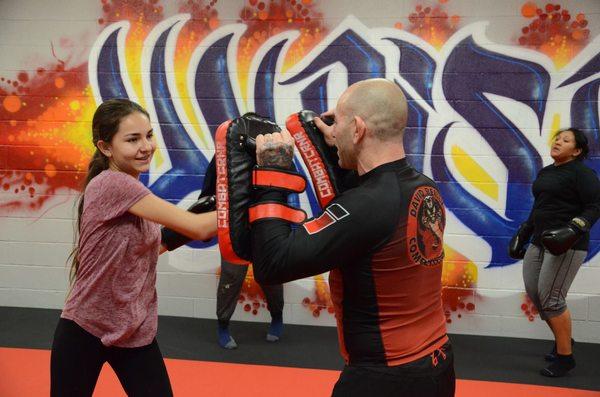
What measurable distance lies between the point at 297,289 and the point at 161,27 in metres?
2.08

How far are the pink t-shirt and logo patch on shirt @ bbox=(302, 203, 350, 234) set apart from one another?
651 mm

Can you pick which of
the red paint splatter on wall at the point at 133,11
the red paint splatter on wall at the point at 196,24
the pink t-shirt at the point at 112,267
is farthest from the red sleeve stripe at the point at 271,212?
the red paint splatter on wall at the point at 133,11

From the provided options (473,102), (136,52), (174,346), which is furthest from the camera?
(136,52)

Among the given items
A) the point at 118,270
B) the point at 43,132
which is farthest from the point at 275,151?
the point at 43,132

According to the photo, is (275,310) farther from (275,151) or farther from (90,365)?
(275,151)

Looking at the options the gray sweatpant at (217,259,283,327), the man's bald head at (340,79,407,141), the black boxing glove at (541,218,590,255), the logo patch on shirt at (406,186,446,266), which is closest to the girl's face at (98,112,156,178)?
the man's bald head at (340,79,407,141)

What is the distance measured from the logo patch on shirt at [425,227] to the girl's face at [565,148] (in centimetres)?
231

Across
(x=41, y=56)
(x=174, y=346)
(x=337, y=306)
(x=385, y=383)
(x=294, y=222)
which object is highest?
(x=41, y=56)

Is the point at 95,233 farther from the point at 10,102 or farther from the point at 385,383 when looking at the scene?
the point at 10,102

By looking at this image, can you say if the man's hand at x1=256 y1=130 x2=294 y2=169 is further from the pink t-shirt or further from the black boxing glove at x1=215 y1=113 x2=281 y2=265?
the pink t-shirt

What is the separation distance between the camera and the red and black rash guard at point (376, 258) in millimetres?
1298

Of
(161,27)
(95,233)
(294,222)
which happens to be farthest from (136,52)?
(294,222)

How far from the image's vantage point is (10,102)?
4453 millimetres

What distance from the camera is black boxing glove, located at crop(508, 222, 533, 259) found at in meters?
3.71
